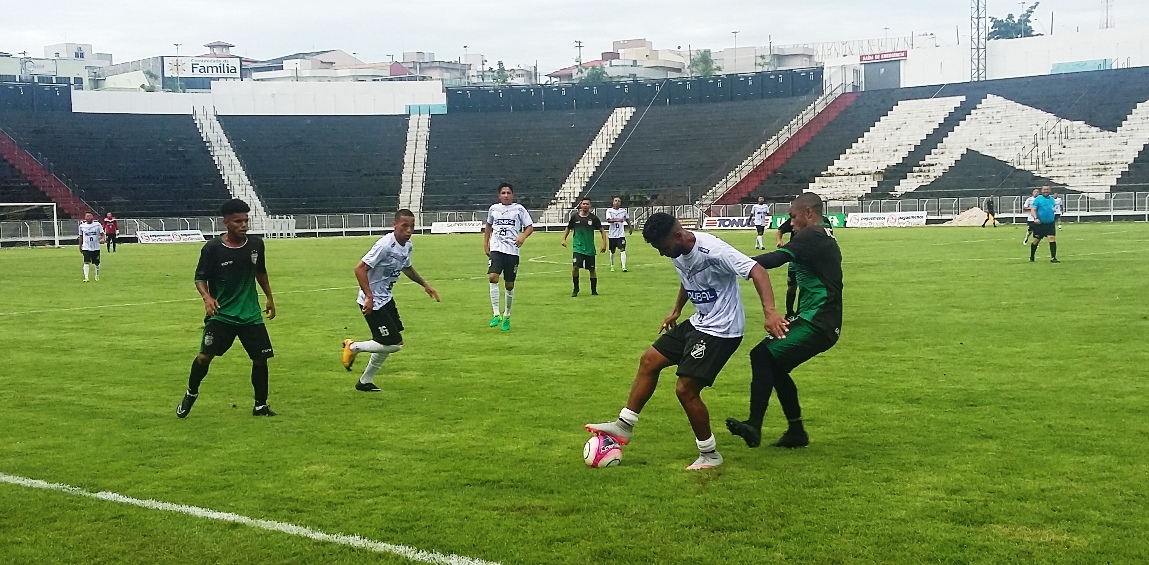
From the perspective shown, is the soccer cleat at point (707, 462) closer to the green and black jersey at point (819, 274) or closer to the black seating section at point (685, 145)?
the green and black jersey at point (819, 274)

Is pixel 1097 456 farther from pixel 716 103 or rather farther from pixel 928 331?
pixel 716 103

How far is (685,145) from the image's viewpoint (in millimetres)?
72312

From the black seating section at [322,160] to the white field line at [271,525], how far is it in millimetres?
60862

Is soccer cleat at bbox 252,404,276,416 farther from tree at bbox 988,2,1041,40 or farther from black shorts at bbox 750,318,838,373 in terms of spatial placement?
tree at bbox 988,2,1041,40

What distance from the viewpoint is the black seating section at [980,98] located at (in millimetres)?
61344

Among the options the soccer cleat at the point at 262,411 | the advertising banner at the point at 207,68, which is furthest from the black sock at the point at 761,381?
the advertising banner at the point at 207,68

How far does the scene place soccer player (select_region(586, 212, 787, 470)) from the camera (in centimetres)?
768

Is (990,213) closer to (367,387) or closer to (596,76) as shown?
(367,387)

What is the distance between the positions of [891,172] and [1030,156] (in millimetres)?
7501

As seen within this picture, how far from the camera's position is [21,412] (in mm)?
10492

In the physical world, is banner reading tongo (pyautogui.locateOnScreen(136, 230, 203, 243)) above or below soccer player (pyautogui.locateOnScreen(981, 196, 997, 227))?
below

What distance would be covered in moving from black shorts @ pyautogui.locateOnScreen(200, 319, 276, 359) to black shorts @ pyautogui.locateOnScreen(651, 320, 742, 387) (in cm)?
399

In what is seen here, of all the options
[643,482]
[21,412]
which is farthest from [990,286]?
[21,412]

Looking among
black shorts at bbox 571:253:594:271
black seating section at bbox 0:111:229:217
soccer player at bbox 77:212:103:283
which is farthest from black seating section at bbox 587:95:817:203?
black shorts at bbox 571:253:594:271
